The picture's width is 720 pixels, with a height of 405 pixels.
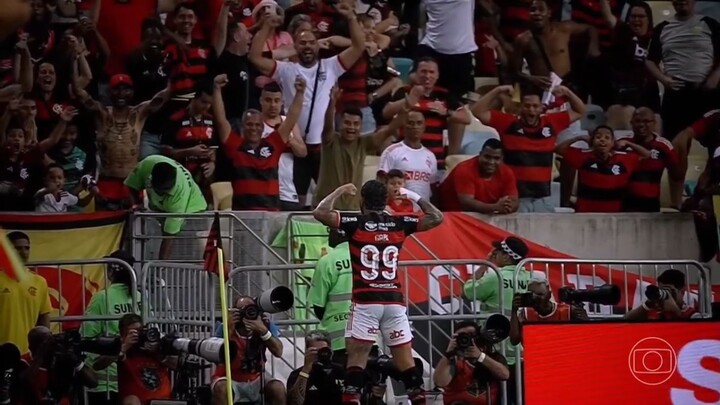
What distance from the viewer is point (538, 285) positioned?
536 inches

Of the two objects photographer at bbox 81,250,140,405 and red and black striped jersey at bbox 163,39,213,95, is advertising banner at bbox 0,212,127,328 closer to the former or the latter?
photographer at bbox 81,250,140,405

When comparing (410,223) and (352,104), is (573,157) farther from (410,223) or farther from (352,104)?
(410,223)

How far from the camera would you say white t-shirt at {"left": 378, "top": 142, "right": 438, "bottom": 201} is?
1627cm

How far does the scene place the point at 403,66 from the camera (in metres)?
19.1

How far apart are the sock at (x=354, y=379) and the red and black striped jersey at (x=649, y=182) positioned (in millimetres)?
5673

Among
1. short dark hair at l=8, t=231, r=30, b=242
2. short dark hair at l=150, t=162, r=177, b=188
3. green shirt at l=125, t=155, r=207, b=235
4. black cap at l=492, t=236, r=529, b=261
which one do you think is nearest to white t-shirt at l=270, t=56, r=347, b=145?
green shirt at l=125, t=155, r=207, b=235

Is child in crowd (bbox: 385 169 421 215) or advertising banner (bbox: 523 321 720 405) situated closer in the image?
advertising banner (bbox: 523 321 720 405)

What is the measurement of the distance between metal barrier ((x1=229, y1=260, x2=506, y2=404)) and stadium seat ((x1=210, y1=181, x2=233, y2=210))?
136 cm

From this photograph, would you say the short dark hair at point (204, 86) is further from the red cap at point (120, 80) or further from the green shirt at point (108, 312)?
the green shirt at point (108, 312)

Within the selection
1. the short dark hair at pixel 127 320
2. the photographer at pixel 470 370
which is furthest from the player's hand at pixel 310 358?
the short dark hair at pixel 127 320

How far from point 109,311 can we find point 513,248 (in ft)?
12.3

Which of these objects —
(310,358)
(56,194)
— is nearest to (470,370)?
(310,358)

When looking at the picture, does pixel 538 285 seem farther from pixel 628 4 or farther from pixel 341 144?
pixel 628 4

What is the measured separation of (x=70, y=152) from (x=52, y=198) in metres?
0.74
